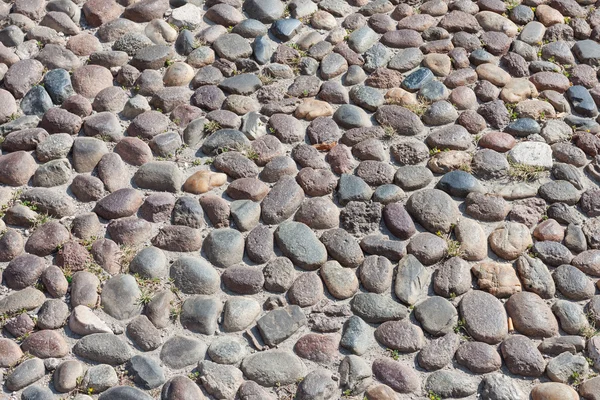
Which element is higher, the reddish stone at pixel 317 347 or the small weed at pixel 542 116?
the small weed at pixel 542 116

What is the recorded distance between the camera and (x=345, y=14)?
4.95 metres

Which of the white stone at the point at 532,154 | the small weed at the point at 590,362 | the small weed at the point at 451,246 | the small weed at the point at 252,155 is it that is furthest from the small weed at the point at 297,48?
the small weed at the point at 590,362

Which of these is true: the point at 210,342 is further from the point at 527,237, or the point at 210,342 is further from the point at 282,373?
the point at 527,237

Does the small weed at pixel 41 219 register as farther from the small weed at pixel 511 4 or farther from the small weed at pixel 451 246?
the small weed at pixel 511 4

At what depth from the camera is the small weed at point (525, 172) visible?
3.95 m

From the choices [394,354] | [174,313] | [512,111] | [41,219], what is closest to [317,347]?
[394,354]

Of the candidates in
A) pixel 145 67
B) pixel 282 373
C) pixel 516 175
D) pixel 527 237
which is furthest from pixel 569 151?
pixel 145 67

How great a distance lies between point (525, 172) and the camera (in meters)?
3.96

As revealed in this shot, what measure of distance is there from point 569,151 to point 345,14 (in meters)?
1.69

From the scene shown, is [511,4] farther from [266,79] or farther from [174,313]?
[174,313]

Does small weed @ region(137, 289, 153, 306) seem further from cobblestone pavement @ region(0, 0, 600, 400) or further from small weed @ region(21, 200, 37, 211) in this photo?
small weed @ region(21, 200, 37, 211)

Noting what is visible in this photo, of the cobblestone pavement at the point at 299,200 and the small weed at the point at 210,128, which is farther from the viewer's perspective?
the small weed at the point at 210,128

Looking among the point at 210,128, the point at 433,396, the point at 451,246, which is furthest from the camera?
the point at 210,128

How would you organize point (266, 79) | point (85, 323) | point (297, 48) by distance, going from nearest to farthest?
point (85, 323) < point (266, 79) < point (297, 48)
